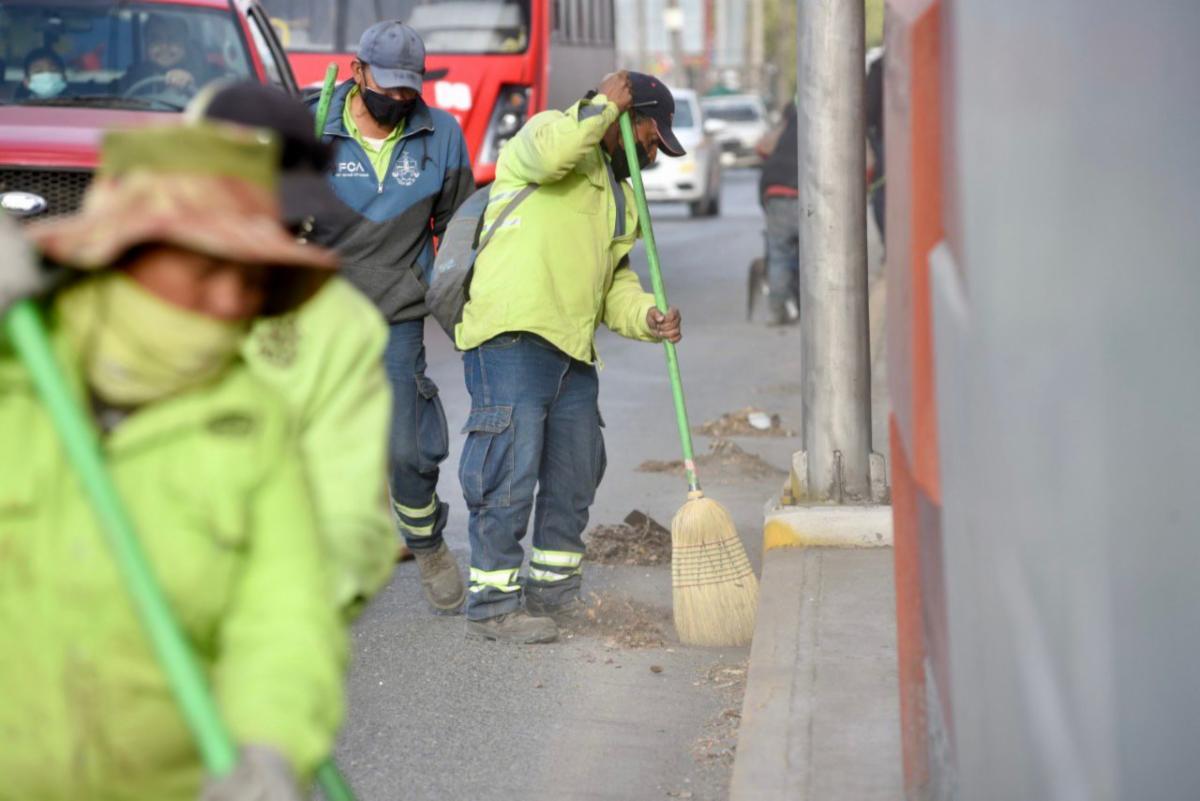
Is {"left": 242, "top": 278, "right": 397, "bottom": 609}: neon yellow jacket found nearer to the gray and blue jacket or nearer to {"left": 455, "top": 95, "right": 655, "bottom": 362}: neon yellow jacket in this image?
{"left": 455, "top": 95, "right": 655, "bottom": 362}: neon yellow jacket

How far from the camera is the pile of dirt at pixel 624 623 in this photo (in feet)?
21.3

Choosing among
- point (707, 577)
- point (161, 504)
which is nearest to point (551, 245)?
point (707, 577)

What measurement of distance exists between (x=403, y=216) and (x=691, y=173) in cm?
2290

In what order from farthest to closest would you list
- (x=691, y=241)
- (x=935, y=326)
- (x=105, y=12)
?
(x=691, y=241) < (x=105, y=12) < (x=935, y=326)

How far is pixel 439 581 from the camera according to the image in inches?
270

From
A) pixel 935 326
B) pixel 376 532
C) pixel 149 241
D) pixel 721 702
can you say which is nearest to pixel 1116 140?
pixel 935 326

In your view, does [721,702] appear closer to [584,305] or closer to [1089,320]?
[584,305]

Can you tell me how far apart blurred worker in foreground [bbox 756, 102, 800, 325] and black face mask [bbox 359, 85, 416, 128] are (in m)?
7.90

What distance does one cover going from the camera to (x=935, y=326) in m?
3.06

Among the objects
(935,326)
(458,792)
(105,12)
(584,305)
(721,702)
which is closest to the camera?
(935,326)

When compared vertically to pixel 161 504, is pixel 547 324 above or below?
below

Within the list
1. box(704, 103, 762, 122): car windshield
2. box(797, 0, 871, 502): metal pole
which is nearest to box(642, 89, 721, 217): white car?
box(704, 103, 762, 122): car windshield

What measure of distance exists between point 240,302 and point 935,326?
120cm

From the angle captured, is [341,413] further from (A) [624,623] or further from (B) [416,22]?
(B) [416,22]
